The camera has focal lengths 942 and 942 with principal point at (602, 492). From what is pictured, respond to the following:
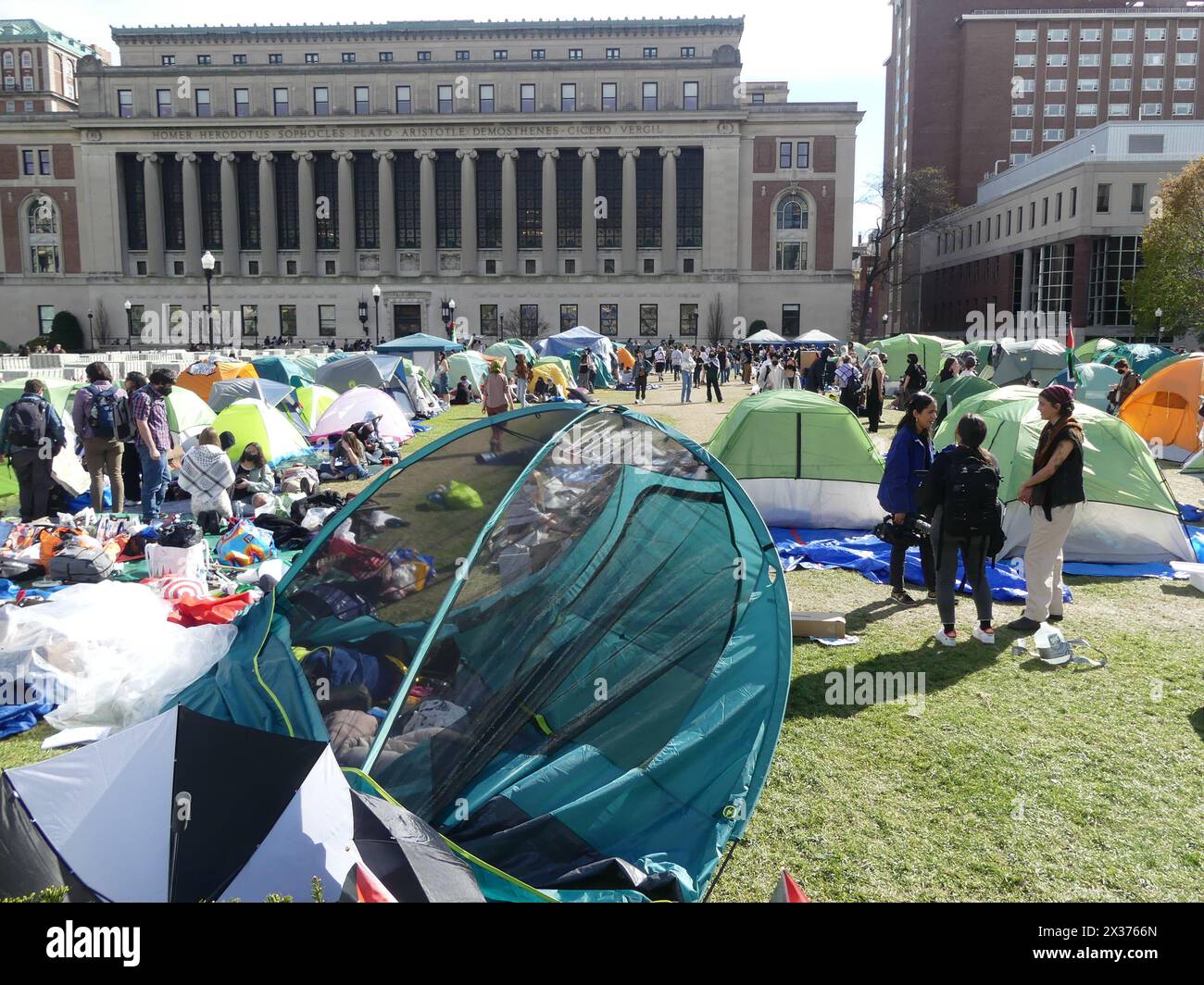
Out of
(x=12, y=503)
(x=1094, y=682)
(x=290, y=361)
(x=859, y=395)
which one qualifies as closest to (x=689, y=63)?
(x=290, y=361)

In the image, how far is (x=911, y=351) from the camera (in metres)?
33.3

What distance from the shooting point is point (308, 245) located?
226 feet

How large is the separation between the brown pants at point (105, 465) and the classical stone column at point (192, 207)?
63.0 metres

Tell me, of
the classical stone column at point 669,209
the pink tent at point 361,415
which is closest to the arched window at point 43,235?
the classical stone column at point 669,209

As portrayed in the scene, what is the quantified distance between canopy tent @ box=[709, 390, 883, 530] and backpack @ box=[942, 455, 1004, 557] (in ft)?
13.7

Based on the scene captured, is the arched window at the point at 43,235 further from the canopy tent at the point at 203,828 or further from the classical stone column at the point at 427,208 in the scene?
the canopy tent at the point at 203,828

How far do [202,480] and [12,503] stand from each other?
3.82 meters

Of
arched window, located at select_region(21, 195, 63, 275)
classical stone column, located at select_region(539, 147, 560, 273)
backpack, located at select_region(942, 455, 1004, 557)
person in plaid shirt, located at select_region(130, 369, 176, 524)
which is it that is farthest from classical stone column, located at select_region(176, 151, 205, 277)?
backpack, located at select_region(942, 455, 1004, 557)

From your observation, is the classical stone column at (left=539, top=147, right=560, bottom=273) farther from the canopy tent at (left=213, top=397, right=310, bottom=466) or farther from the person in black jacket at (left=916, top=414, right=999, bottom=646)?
the person in black jacket at (left=916, top=414, right=999, bottom=646)

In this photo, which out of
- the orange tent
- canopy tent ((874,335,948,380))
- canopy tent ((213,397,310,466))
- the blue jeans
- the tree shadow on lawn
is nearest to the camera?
the tree shadow on lawn

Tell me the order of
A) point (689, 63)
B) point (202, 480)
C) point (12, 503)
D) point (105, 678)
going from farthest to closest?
point (689, 63) < point (12, 503) < point (202, 480) < point (105, 678)

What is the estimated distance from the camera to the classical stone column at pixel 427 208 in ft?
223

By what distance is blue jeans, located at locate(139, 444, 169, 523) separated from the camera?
11.4m
